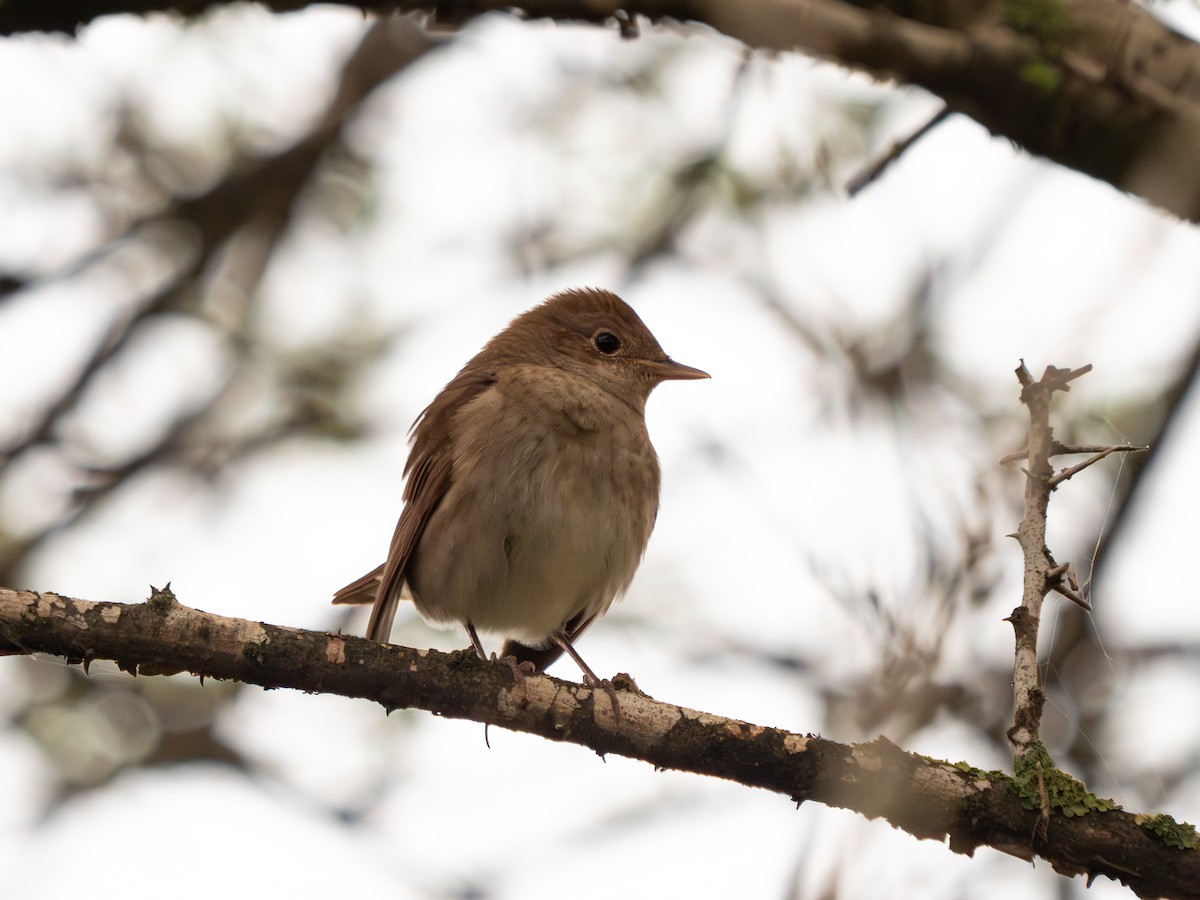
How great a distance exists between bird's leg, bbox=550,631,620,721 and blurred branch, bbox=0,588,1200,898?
0.03m

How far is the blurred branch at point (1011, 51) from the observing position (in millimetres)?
4305

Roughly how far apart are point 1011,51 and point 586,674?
2733mm

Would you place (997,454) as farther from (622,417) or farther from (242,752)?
(242,752)

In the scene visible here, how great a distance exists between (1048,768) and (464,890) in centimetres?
371

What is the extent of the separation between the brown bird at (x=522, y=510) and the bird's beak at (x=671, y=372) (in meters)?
0.38

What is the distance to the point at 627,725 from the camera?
3.95 m

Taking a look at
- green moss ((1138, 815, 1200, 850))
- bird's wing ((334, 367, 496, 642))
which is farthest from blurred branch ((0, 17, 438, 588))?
green moss ((1138, 815, 1200, 850))

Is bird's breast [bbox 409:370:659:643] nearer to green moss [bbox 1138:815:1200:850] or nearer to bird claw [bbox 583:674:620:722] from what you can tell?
bird claw [bbox 583:674:620:722]

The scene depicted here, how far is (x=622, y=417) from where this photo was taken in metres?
6.05

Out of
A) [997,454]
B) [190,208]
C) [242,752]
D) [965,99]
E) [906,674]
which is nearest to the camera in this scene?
[906,674]

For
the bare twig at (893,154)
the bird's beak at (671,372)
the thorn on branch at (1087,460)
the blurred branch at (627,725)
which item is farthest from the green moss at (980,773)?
the bird's beak at (671,372)

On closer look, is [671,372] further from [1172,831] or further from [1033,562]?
[1172,831]

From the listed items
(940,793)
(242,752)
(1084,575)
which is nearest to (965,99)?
(1084,575)

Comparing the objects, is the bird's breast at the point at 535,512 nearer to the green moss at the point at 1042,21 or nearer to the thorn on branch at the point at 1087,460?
the thorn on branch at the point at 1087,460
